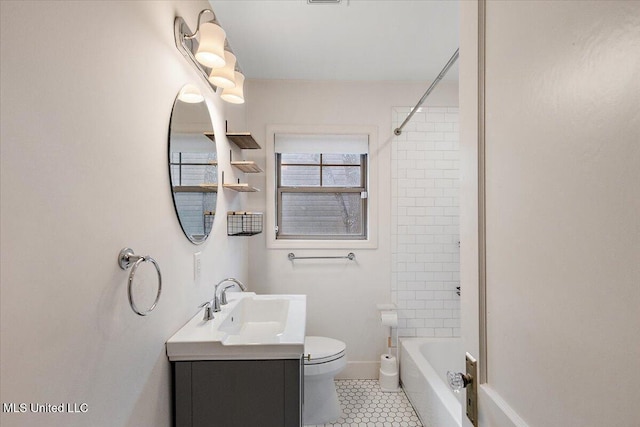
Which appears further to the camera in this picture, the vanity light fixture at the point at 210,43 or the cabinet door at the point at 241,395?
the vanity light fixture at the point at 210,43

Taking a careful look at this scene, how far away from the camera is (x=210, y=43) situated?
1261mm

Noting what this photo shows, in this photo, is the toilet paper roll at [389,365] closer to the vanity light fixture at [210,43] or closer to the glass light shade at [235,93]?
the glass light shade at [235,93]

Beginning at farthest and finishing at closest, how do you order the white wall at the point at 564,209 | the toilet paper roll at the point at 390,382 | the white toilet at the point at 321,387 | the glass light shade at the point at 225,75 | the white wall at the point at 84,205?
the toilet paper roll at the point at 390,382, the white toilet at the point at 321,387, the glass light shade at the point at 225,75, the white wall at the point at 84,205, the white wall at the point at 564,209

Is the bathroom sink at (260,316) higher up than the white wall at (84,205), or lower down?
lower down

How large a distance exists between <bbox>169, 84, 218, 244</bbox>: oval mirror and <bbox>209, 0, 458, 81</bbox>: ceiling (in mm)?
717

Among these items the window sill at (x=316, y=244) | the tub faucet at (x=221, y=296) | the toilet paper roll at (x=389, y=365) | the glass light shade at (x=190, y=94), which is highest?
the glass light shade at (x=190, y=94)

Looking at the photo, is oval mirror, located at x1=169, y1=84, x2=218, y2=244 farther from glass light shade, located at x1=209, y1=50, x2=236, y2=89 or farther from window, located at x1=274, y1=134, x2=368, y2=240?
window, located at x1=274, y1=134, x2=368, y2=240

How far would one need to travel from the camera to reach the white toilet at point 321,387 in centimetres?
194

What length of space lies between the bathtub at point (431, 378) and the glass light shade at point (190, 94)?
1696mm

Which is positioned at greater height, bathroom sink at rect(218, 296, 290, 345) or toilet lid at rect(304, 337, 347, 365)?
bathroom sink at rect(218, 296, 290, 345)

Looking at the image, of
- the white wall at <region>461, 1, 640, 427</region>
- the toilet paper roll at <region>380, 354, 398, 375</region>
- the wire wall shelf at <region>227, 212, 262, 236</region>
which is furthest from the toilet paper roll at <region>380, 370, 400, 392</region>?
the white wall at <region>461, 1, 640, 427</region>

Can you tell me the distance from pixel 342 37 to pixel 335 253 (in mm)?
1617

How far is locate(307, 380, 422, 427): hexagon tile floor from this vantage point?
1.98 metres

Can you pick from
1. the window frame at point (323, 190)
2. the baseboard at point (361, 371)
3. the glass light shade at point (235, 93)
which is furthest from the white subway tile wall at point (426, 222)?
the glass light shade at point (235, 93)
